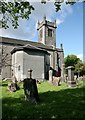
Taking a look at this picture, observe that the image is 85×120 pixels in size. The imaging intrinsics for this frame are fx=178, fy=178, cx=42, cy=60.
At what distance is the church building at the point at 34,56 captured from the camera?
34906 mm

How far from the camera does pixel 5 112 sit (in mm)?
7297

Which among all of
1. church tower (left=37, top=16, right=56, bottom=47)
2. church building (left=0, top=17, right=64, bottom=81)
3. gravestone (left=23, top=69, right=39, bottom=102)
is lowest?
gravestone (left=23, top=69, right=39, bottom=102)

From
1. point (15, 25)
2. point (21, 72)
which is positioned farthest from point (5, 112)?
point (21, 72)

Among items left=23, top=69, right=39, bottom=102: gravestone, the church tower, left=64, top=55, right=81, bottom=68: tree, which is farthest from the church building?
left=64, top=55, right=81, bottom=68: tree

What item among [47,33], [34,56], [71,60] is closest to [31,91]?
[34,56]

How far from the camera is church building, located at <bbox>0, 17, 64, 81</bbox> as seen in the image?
3491 cm

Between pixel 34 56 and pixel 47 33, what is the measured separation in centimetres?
1995

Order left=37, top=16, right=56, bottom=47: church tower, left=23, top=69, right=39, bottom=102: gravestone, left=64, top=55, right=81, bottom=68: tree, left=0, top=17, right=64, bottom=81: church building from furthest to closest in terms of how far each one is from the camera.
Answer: left=64, top=55, right=81, bottom=68: tree
left=37, top=16, right=56, bottom=47: church tower
left=0, top=17, right=64, bottom=81: church building
left=23, top=69, right=39, bottom=102: gravestone

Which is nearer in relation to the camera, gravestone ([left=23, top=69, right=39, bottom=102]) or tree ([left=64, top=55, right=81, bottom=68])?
gravestone ([left=23, top=69, right=39, bottom=102])

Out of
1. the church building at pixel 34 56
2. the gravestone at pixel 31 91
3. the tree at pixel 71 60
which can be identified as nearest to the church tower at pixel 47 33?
the church building at pixel 34 56

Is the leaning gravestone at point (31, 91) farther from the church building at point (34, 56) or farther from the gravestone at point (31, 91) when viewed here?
the church building at point (34, 56)

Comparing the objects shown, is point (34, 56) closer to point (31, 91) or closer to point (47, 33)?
point (47, 33)

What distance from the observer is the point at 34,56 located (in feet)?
117

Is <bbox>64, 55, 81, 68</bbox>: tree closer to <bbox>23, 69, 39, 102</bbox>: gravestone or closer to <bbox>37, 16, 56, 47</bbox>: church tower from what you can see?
<bbox>37, 16, 56, 47</bbox>: church tower
